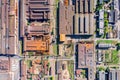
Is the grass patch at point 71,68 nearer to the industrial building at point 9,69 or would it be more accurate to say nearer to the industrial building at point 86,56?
the industrial building at point 86,56

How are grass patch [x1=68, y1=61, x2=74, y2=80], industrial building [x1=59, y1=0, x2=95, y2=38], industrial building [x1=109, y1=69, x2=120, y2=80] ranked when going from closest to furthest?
industrial building [x1=109, y1=69, x2=120, y2=80], industrial building [x1=59, y1=0, x2=95, y2=38], grass patch [x1=68, y1=61, x2=74, y2=80]

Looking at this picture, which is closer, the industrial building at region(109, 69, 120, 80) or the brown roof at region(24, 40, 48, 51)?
the industrial building at region(109, 69, 120, 80)

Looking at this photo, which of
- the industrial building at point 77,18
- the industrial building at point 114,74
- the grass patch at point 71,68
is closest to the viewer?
the industrial building at point 114,74

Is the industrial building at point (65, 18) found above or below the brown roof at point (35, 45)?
above

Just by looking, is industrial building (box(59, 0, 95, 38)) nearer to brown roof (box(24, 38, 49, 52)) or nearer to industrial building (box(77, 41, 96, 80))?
industrial building (box(77, 41, 96, 80))

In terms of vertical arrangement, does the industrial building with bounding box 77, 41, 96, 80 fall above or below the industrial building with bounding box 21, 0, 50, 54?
below

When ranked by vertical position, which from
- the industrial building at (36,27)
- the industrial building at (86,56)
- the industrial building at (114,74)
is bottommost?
the industrial building at (114,74)

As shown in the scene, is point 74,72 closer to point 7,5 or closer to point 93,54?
point 93,54

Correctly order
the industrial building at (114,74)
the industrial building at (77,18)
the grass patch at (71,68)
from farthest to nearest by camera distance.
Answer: the grass patch at (71,68) < the industrial building at (77,18) < the industrial building at (114,74)

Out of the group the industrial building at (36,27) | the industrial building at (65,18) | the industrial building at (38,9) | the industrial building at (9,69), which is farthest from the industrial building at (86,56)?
the industrial building at (9,69)

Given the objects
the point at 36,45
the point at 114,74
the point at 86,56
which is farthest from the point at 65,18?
the point at 114,74

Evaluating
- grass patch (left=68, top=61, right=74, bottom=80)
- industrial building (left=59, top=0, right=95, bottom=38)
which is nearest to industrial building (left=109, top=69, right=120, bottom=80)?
grass patch (left=68, top=61, right=74, bottom=80)
